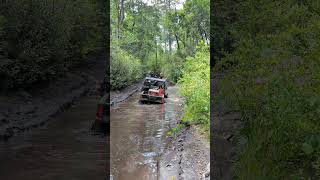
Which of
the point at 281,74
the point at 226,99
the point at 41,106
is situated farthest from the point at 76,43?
the point at 281,74

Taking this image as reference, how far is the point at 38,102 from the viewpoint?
20.7 m

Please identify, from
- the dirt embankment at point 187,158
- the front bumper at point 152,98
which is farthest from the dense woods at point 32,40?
the dirt embankment at point 187,158

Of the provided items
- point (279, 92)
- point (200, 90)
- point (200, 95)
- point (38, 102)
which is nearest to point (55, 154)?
point (200, 95)

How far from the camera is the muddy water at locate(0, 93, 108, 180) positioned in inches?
421

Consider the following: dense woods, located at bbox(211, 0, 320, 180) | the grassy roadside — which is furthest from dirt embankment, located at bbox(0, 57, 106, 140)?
dense woods, located at bbox(211, 0, 320, 180)

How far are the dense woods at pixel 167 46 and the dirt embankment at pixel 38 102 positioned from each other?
19.6 feet

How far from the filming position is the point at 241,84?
26.5 ft

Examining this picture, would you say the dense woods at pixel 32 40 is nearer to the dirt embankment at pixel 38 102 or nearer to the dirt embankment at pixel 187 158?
the dirt embankment at pixel 38 102

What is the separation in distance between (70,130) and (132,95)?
16907 millimetres

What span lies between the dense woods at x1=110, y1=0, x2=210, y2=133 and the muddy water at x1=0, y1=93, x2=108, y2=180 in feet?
12.4

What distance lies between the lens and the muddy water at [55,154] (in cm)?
1068

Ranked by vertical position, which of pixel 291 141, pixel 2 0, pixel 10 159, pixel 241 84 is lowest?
pixel 10 159

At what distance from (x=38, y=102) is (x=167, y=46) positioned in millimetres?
59654

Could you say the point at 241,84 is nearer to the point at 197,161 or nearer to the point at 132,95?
the point at 197,161
